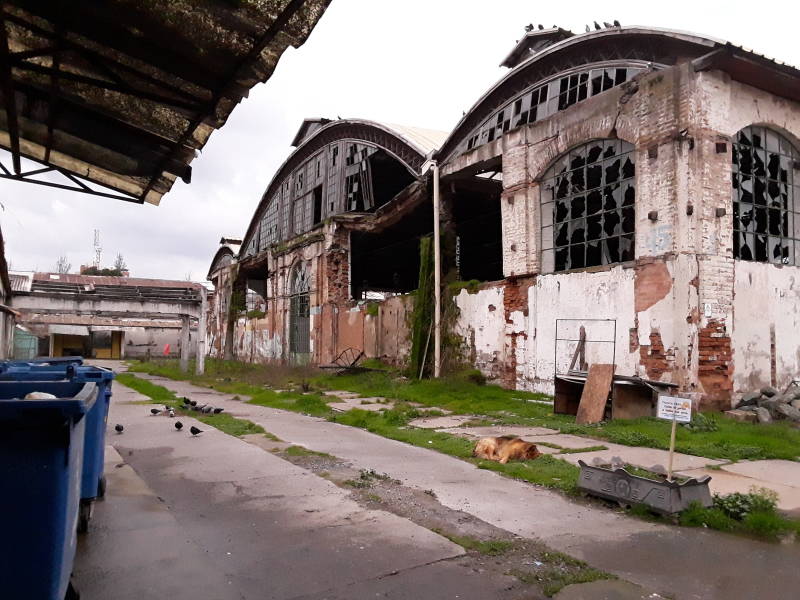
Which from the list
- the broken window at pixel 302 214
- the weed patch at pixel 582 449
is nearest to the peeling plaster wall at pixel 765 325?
the weed patch at pixel 582 449

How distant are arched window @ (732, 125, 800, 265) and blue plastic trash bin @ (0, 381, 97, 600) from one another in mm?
11710

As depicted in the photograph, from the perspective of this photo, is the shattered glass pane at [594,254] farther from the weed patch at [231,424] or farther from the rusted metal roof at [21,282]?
the rusted metal roof at [21,282]

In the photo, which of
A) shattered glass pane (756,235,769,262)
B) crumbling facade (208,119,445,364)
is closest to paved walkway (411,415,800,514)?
shattered glass pane (756,235,769,262)

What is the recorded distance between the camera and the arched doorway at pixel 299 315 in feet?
77.7

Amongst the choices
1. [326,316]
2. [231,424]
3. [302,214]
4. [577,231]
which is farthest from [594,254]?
[302,214]

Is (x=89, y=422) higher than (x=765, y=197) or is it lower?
lower

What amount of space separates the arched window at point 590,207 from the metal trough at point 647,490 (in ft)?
23.6

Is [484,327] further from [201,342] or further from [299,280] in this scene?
[201,342]

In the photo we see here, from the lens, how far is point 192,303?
2673 centimetres

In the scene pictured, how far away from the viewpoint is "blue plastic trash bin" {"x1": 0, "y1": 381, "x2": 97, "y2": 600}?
8.20 feet

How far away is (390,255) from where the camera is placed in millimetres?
26109

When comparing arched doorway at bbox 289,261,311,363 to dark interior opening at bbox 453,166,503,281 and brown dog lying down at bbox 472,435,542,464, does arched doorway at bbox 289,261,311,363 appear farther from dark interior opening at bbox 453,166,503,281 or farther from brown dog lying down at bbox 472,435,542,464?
brown dog lying down at bbox 472,435,542,464

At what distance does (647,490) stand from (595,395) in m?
5.14

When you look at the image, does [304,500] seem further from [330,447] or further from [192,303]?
[192,303]
